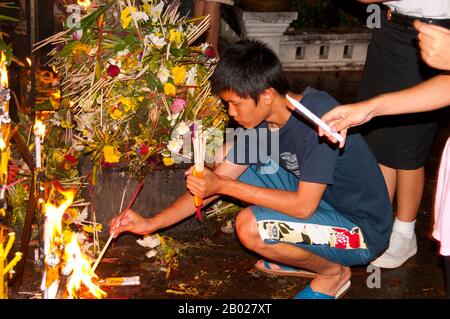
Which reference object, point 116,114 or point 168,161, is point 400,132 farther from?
point 116,114

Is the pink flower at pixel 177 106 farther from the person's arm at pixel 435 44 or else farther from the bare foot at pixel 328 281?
the person's arm at pixel 435 44

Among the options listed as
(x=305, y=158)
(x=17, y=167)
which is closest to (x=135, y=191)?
(x=17, y=167)

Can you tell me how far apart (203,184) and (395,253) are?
1.65 metres

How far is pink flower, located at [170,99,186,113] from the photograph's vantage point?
4922 mm

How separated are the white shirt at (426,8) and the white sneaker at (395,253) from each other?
4.87 ft

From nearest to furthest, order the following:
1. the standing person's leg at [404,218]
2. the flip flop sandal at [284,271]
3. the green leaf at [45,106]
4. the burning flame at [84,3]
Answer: the flip flop sandal at [284,271], the standing person's leg at [404,218], the green leaf at [45,106], the burning flame at [84,3]

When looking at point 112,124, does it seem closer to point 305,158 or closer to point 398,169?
point 305,158

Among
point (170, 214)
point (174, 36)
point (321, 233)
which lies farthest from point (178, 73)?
point (321, 233)

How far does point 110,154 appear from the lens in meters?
4.80

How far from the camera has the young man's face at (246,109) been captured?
13.3ft

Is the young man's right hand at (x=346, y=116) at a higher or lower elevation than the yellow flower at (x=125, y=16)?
lower

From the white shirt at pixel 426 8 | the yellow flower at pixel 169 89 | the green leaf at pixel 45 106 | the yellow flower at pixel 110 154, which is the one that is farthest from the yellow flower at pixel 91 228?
the white shirt at pixel 426 8

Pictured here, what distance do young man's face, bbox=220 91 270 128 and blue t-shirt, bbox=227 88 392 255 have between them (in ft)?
0.51

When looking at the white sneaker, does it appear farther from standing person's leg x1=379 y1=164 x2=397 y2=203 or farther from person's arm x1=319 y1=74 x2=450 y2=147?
person's arm x1=319 y1=74 x2=450 y2=147
